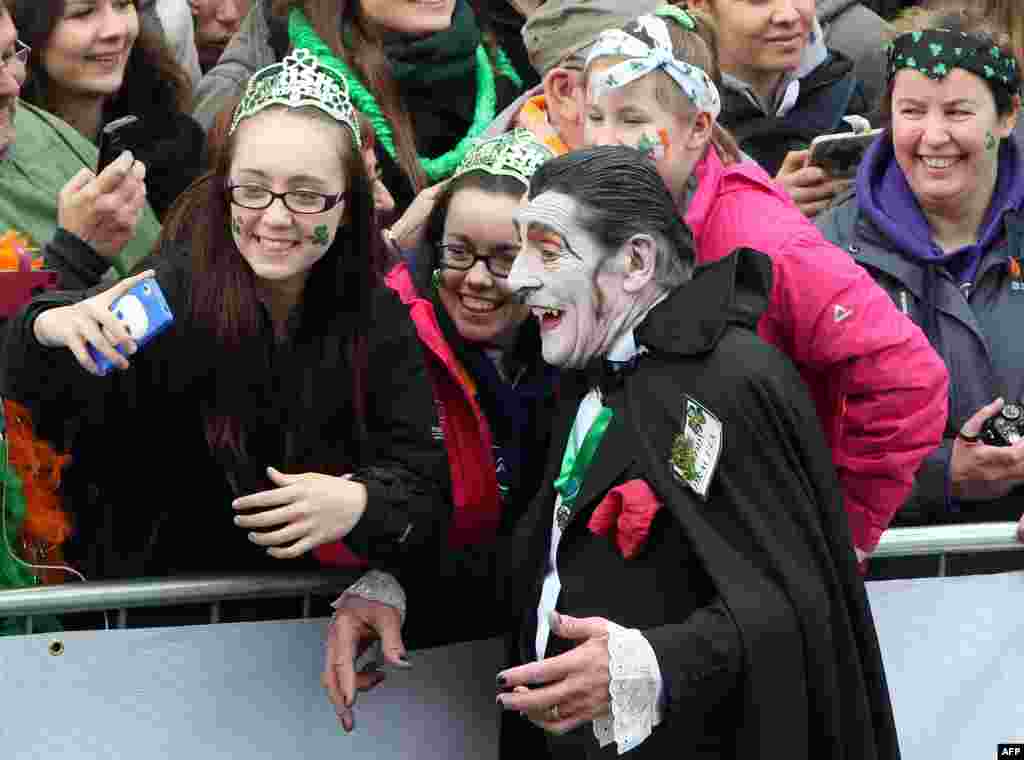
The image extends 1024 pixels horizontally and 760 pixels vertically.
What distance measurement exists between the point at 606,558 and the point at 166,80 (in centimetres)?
236

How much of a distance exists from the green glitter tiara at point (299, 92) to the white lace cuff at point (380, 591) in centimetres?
93

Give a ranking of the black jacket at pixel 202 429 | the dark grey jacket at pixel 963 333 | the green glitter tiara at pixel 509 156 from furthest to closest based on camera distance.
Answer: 1. the dark grey jacket at pixel 963 333
2. the green glitter tiara at pixel 509 156
3. the black jacket at pixel 202 429

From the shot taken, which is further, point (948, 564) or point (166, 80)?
point (166, 80)

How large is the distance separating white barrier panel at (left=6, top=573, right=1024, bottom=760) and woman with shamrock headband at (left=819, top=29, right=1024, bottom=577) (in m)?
0.28

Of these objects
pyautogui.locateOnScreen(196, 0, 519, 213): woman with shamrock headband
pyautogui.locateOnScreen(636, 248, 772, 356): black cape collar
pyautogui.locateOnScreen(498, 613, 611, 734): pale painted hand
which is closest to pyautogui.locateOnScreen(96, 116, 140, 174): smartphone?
pyautogui.locateOnScreen(196, 0, 519, 213): woman with shamrock headband

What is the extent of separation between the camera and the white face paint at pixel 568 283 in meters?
3.96

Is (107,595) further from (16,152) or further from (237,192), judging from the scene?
(16,152)

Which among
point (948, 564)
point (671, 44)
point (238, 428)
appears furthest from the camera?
point (948, 564)

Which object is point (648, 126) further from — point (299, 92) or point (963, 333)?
point (963, 333)

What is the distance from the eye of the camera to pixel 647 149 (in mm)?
4457

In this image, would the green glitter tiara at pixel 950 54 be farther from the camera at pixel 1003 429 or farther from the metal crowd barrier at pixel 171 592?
the metal crowd barrier at pixel 171 592

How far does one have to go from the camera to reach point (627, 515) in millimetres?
3820

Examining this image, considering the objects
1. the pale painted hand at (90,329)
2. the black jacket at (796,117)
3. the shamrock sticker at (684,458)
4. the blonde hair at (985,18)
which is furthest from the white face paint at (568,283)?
the black jacket at (796,117)

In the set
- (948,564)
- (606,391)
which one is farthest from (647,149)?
(948,564)
